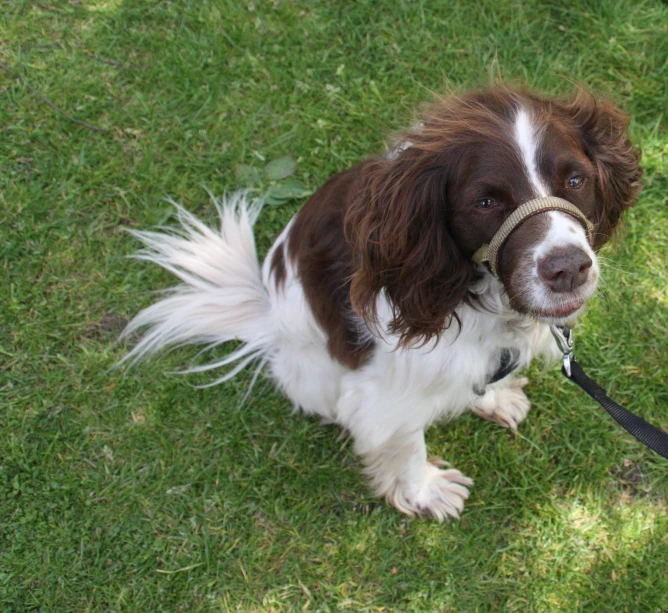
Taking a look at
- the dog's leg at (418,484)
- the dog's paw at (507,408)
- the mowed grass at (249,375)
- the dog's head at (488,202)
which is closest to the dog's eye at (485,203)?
the dog's head at (488,202)

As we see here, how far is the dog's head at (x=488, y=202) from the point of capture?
6.35ft

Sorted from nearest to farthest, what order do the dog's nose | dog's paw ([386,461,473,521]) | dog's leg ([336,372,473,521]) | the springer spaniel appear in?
1. the dog's nose
2. the springer spaniel
3. dog's leg ([336,372,473,521])
4. dog's paw ([386,461,473,521])

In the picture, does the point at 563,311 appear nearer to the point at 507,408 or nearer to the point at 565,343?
the point at 565,343

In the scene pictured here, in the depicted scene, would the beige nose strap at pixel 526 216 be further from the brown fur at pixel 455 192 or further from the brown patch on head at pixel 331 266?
the brown patch on head at pixel 331 266

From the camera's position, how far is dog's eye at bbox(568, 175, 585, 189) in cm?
202

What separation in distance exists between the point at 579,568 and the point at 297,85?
2899mm

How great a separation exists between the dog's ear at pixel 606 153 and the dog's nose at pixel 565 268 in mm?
416

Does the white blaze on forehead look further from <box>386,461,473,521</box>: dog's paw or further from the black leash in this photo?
<box>386,461,473,521</box>: dog's paw

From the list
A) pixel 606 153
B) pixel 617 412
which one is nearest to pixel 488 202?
pixel 606 153

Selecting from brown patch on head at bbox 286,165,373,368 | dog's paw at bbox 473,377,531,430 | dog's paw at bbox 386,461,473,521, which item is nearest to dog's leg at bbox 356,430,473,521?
dog's paw at bbox 386,461,473,521

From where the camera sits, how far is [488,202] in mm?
2016

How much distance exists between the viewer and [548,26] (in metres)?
4.07

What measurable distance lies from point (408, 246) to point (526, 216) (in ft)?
1.26

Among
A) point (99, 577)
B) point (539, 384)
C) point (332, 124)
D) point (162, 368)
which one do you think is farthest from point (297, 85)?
point (99, 577)
